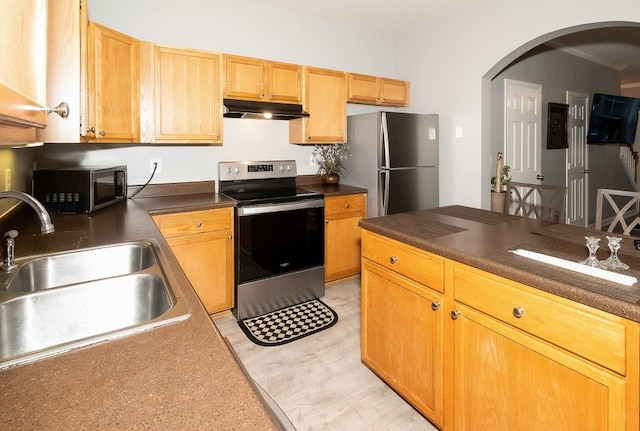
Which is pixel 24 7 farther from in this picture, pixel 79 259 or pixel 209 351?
pixel 79 259

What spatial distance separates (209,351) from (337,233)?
2.70 metres

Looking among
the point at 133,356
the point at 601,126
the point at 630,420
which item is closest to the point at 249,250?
the point at 133,356

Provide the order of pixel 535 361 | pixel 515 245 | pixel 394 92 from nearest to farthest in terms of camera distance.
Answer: pixel 535 361 → pixel 515 245 → pixel 394 92

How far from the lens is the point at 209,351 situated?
2.36ft

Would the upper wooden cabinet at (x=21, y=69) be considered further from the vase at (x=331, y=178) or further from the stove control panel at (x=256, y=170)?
the vase at (x=331, y=178)

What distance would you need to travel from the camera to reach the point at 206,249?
2705 millimetres

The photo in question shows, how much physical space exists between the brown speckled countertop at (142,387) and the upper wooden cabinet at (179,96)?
220 cm

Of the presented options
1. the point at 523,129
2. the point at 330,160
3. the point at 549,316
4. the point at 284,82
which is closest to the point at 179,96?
the point at 284,82

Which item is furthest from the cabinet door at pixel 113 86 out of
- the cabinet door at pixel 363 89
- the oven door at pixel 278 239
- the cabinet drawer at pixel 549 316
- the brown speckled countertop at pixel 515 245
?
the cabinet drawer at pixel 549 316

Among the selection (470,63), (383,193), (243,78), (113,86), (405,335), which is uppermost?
(470,63)

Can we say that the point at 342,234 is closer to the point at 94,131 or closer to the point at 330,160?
the point at 330,160

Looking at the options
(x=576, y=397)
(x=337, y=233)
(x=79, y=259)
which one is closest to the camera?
(x=576, y=397)

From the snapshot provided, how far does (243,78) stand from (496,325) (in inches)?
102

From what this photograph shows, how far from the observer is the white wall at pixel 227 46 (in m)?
2.80
